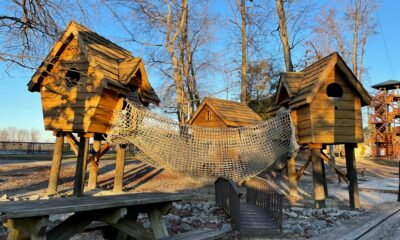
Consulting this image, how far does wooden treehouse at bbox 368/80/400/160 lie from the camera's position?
35250 millimetres

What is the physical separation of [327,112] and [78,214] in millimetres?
6912

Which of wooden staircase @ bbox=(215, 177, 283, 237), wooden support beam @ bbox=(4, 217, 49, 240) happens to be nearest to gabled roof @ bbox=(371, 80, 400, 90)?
wooden staircase @ bbox=(215, 177, 283, 237)

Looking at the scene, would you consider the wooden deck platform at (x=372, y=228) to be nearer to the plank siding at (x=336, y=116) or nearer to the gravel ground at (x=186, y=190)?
the gravel ground at (x=186, y=190)

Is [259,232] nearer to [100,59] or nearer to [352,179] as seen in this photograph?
[352,179]

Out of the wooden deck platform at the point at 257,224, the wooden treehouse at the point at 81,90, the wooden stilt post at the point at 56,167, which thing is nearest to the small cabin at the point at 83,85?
the wooden treehouse at the point at 81,90

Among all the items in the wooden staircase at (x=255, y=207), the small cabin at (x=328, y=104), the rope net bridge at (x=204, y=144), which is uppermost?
the small cabin at (x=328, y=104)

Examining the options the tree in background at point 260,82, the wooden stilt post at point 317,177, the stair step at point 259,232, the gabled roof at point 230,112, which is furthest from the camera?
the tree in background at point 260,82

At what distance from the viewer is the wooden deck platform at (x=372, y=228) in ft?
13.4

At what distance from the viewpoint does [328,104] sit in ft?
28.8

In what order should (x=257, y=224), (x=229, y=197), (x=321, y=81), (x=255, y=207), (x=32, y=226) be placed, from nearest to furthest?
(x=32, y=226) < (x=257, y=224) < (x=229, y=197) < (x=255, y=207) < (x=321, y=81)

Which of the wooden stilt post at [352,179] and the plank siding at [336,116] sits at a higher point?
the plank siding at [336,116]

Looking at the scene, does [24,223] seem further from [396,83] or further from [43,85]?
[396,83]

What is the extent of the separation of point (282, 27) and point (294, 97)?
756cm

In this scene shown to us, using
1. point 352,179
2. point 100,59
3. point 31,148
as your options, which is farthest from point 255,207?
point 31,148
